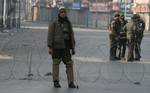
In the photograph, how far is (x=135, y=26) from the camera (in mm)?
23531

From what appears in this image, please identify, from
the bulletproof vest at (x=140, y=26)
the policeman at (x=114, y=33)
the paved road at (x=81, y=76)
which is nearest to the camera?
the paved road at (x=81, y=76)

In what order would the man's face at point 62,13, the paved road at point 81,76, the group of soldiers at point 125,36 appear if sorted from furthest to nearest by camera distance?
the group of soldiers at point 125,36, the paved road at point 81,76, the man's face at point 62,13

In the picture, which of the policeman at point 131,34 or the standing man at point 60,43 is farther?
the policeman at point 131,34

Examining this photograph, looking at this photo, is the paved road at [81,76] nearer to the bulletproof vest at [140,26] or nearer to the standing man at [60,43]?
the standing man at [60,43]

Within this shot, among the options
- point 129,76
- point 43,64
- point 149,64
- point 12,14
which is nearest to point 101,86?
point 129,76

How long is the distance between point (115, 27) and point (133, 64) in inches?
95.5

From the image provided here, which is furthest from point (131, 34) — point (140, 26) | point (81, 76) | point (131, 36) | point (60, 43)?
point (60, 43)

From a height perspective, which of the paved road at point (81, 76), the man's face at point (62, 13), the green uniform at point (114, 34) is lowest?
the paved road at point (81, 76)

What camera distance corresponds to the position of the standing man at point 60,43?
14.1 metres

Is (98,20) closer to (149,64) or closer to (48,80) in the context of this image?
(149,64)

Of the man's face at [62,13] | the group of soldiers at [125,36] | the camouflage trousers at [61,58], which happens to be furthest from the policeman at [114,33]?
the man's face at [62,13]

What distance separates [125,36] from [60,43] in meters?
10.4

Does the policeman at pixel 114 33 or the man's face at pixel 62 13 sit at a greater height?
the man's face at pixel 62 13

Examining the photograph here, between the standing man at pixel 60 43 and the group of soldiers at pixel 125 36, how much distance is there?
9.35 metres
